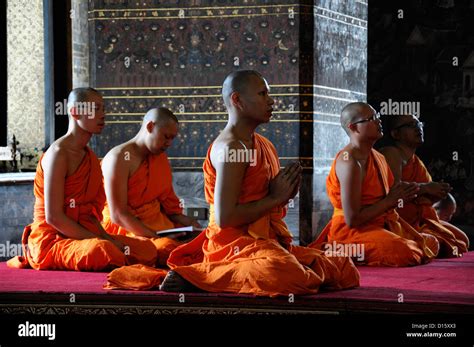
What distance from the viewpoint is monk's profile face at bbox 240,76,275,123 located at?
640cm

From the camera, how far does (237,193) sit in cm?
626

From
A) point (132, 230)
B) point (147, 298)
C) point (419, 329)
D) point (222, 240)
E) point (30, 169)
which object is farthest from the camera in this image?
point (30, 169)

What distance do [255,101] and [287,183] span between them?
0.54m

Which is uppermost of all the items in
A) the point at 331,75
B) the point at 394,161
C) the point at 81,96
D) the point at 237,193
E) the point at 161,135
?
the point at 331,75

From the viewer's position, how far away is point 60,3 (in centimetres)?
1106

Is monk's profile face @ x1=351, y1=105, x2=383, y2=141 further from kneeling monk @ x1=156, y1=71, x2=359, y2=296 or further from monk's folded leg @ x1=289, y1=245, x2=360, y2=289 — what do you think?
monk's folded leg @ x1=289, y1=245, x2=360, y2=289

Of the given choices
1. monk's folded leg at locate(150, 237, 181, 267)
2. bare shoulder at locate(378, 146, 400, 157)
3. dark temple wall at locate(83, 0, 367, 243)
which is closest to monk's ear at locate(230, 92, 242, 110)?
monk's folded leg at locate(150, 237, 181, 267)

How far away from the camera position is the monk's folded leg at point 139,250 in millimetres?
7695

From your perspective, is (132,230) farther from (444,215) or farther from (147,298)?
(444,215)

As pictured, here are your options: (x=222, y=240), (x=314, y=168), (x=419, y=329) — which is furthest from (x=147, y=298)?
(x=314, y=168)

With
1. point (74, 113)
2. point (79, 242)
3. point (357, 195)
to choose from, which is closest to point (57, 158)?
point (74, 113)

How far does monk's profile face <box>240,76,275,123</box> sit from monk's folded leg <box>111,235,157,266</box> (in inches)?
69.9

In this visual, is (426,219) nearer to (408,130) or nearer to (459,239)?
(459,239)

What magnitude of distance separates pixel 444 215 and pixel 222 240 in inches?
162
